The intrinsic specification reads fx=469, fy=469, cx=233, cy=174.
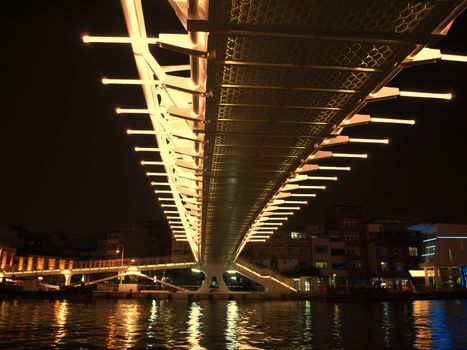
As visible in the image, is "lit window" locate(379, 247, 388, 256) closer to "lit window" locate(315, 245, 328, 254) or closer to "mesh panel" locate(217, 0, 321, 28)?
"lit window" locate(315, 245, 328, 254)

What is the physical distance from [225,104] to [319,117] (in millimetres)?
2812

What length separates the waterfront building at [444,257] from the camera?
71.6 m

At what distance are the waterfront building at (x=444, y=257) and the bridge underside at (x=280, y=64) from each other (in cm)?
6255

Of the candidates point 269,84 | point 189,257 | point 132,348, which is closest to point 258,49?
point 269,84

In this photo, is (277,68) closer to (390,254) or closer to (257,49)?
(257,49)

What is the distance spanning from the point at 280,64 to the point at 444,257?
2816 inches

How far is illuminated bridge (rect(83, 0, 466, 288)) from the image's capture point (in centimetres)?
781

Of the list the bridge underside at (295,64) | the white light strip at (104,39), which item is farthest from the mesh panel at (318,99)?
the white light strip at (104,39)

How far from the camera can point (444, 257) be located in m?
72.2

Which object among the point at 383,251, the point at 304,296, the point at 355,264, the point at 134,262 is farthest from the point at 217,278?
the point at 383,251

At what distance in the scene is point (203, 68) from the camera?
10.7 metres

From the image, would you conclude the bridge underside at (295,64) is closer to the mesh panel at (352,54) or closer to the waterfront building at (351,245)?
the mesh panel at (352,54)

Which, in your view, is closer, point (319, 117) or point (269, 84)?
point (269, 84)

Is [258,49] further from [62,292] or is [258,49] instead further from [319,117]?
[62,292]
